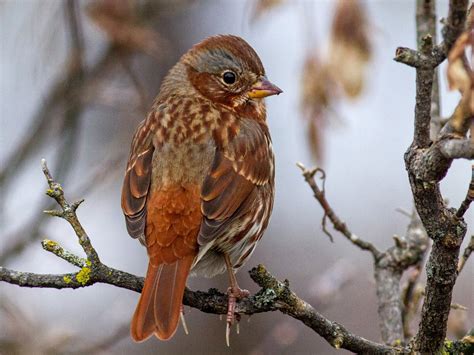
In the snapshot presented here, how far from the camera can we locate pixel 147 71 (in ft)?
27.8

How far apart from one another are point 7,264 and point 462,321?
247 centimetres

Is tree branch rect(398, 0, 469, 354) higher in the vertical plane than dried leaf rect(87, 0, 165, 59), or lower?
lower

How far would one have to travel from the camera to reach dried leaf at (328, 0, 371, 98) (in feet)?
13.6

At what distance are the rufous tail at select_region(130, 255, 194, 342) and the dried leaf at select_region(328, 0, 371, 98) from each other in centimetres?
134

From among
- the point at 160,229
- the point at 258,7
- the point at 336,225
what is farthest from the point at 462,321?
the point at 258,7

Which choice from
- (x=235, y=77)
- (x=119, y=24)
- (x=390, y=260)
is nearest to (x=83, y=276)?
(x=390, y=260)

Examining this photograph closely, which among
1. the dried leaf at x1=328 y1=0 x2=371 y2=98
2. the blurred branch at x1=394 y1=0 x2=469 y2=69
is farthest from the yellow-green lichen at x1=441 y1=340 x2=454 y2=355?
the dried leaf at x1=328 y1=0 x2=371 y2=98

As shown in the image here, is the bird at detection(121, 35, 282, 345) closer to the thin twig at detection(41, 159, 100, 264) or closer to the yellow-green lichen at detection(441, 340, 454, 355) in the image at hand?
the thin twig at detection(41, 159, 100, 264)

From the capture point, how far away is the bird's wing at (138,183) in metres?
3.75

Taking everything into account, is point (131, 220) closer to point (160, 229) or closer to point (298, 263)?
point (160, 229)

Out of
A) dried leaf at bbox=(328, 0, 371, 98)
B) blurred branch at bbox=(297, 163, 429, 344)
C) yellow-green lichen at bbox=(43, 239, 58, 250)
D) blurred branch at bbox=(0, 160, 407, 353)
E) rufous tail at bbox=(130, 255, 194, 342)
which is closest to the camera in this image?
blurred branch at bbox=(0, 160, 407, 353)

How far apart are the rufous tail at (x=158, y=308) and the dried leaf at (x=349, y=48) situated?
1.34 m

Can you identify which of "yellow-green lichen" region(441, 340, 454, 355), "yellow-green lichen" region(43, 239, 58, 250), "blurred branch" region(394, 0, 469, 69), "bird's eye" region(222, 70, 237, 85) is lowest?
"yellow-green lichen" region(441, 340, 454, 355)

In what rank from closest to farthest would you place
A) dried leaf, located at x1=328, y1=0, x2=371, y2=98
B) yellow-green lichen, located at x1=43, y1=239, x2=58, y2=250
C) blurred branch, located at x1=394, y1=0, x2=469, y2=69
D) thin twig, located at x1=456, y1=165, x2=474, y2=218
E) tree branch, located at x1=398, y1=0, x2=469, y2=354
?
1. blurred branch, located at x1=394, y1=0, x2=469, y2=69
2. tree branch, located at x1=398, y1=0, x2=469, y2=354
3. thin twig, located at x1=456, y1=165, x2=474, y2=218
4. yellow-green lichen, located at x1=43, y1=239, x2=58, y2=250
5. dried leaf, located at x1=328, y1=0, x2=371, y2=98
